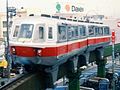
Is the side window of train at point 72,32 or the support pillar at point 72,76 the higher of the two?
the side window of train at point 72,32

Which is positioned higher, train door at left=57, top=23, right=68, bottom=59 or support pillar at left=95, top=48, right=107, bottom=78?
train door at left=57, top=23, right=68, bottom=59

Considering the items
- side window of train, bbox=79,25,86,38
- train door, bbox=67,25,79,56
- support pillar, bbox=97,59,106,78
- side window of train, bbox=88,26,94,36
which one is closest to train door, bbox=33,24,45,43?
train door, bbox=67,25,79,56

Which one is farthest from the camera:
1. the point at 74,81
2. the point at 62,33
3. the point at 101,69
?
the point at 101,69

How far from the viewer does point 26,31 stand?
8711mm

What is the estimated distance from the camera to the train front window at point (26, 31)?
8625mm

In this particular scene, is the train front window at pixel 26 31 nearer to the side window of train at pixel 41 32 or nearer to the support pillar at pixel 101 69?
the side window of train at pixel 41 32

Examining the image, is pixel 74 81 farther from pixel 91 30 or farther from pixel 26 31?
pixel 26 31

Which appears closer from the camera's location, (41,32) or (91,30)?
(41,32)

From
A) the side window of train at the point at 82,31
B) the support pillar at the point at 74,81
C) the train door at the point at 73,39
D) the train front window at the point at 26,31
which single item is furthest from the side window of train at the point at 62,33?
the support pillar at the point at 74,81

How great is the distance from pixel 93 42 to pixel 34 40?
570cm

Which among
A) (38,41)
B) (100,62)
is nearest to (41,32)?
(38,41)

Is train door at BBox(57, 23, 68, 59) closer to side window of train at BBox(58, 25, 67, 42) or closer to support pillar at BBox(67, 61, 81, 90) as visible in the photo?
side window of train at BBox(58, 25, 67, 42)

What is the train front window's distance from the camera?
8625 millimetres

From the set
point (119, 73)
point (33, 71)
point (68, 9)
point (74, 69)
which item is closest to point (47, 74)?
point (33, 71)
